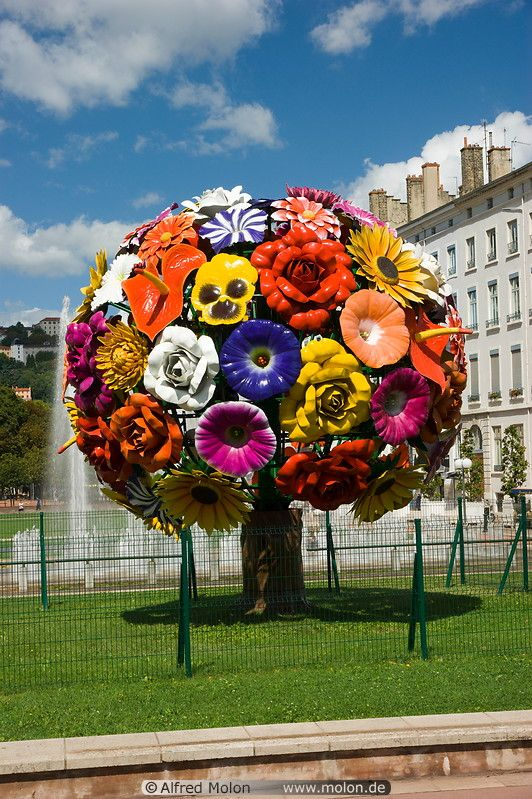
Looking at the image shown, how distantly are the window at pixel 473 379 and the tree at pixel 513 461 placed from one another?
5710mm

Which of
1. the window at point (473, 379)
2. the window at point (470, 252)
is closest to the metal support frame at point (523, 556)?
the window at point (473, 379)

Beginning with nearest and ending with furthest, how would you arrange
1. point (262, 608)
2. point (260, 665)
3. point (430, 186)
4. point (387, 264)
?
point (260, 665), point (262, 608), point (387, 264), point (430, 186)

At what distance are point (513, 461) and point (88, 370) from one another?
1469 inches

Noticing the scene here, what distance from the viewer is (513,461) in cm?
5062

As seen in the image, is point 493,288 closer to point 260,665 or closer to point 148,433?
point 148,433

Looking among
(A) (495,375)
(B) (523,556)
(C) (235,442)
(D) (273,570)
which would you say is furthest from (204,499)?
(A) (495,375)

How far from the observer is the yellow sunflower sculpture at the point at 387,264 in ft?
52.0

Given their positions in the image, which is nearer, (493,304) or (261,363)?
(261,363)

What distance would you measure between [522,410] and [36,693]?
4442 cm

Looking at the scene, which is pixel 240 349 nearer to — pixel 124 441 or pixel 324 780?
pixel 124 441

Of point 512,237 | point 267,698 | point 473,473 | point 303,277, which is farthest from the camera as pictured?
point 473,473

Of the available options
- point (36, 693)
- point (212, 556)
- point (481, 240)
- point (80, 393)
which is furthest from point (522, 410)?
point (36, 693)

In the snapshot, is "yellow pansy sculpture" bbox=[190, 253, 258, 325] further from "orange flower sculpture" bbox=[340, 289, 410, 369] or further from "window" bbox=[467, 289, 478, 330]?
"window" bbox=[467, 289, 478, 330]

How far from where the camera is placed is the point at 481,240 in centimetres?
5791
